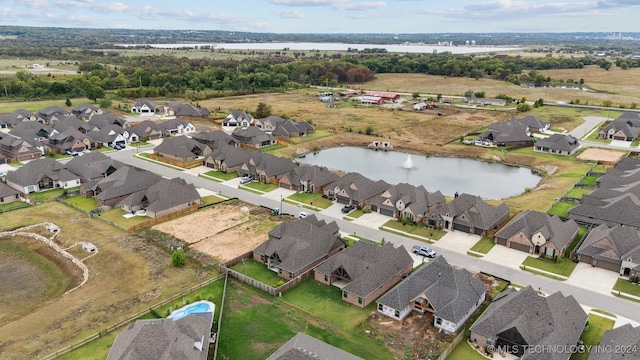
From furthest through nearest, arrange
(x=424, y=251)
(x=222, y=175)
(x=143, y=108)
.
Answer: (x=143, y=108) < (x=222, y=175) < (x=424, y=251)

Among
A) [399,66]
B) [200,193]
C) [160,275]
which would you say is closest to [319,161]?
[200,193]

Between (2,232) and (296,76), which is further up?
(296,76)

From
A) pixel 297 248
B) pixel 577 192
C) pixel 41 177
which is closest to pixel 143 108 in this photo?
pixel 41 177

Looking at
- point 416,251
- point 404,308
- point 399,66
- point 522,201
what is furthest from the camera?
point 399,66

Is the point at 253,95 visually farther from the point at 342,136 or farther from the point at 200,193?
the point at 200,193

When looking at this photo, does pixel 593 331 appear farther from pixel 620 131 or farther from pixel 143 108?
pixel 143 108

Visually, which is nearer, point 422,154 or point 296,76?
point 422,154

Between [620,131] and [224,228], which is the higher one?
[620,131]

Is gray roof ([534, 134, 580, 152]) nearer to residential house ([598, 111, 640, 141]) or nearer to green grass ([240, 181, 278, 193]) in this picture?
residential house ([598, 111, 640, 141])
